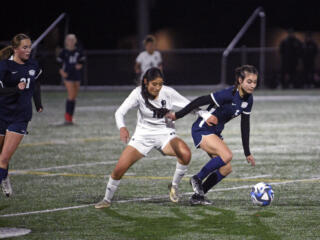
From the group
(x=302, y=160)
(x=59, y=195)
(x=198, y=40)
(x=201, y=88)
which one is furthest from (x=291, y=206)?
(x=198, y=40)

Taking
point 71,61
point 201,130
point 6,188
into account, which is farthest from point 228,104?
point 71,61

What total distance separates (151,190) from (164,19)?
2865 centimetres

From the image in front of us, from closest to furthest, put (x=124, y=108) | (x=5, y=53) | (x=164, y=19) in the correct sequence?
(x=124, y=108), (x=5, y=53), (x=164, y=19)

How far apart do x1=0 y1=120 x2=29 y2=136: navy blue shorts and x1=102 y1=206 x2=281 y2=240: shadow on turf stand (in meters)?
1.41

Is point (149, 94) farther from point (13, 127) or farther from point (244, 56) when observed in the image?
point (244, 56)

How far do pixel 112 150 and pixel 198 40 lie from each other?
76.5ft

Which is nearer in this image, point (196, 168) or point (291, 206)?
point (291, 206)

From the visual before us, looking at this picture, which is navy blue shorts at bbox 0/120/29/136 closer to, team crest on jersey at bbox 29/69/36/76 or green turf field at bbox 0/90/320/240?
team crest on jersey at bbox 29/69/36/76

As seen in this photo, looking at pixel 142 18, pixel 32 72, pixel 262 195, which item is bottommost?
pixel 142 18

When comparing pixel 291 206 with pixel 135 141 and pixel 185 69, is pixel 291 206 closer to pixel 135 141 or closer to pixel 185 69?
pixel 135 141

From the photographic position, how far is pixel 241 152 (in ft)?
45.1

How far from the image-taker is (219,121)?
9094mm

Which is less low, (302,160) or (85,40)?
(302,160)

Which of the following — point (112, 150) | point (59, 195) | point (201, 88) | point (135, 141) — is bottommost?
point (201, 88)
